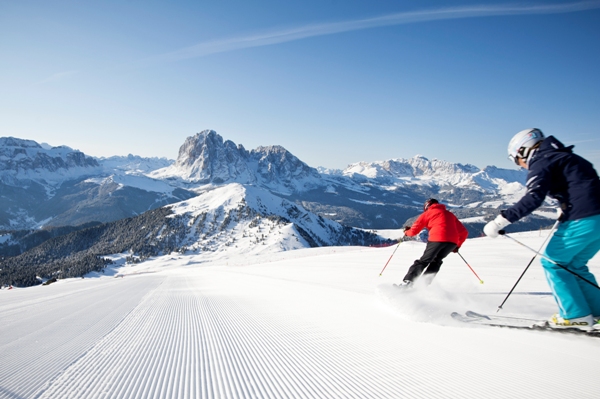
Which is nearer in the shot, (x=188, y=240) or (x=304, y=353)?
(x=304, y=353)

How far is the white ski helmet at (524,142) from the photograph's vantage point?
4.60 metres

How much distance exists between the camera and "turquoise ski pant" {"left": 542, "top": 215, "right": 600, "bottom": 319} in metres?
3.97

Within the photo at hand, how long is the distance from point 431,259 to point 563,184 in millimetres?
2816

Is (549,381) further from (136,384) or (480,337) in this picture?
(136,384)

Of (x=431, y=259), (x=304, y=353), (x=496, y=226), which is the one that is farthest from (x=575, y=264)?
(x=304, y=353)

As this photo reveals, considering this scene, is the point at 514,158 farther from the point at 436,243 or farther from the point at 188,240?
the point at 188,240

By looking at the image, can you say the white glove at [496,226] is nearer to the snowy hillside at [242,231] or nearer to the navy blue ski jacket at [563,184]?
Result: the navy blue ski jacket at [563,184]

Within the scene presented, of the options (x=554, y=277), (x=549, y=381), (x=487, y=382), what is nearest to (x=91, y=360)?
(x=487, y=382)

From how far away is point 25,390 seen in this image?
2.82 metres

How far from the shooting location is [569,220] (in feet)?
13.4

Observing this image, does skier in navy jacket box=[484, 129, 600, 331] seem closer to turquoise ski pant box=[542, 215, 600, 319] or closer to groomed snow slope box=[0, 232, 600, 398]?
turquoise ski pant box=[542, 215, 600, 319]

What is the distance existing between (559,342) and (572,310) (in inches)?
26.0

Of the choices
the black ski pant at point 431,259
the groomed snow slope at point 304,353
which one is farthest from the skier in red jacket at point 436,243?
the groomed snow slope at point 304,353

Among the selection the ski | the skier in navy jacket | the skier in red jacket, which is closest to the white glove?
the skier in navy jacket
